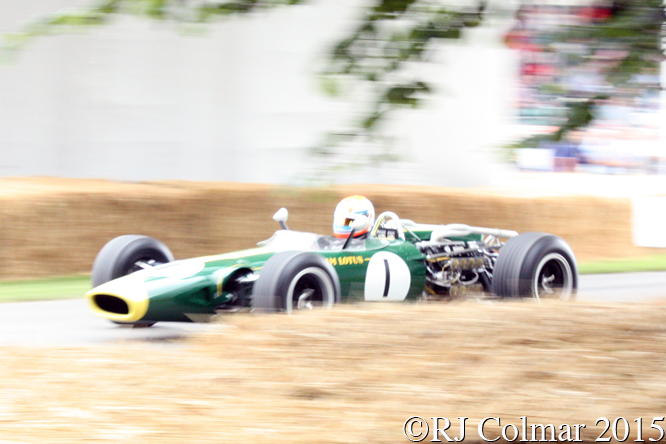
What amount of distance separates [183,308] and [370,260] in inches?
63.7

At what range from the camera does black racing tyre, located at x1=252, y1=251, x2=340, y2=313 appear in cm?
579

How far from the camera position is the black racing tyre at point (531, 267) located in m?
6.99

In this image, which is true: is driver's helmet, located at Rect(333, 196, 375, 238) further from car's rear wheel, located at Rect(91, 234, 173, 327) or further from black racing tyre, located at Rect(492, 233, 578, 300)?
car's rear wheel, located at Rect(91, 234, 173, 327)

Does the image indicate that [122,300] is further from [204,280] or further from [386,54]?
[386,54]

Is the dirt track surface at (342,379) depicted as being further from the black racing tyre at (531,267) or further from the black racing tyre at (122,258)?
the black racing tyre at (122,258)

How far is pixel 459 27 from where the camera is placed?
392 cm

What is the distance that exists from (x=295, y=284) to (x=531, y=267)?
2.22 metres

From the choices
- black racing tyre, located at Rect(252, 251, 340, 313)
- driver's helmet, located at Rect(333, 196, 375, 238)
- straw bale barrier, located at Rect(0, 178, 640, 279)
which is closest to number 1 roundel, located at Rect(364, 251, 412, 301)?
driver's helmet, located at Rect(333, 196, 375, 238)

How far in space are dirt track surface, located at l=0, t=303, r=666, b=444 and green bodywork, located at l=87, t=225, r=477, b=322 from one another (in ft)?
3.65

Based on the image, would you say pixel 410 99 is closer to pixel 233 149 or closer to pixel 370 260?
pixel 370 260

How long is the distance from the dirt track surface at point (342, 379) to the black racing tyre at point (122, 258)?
1.93 meters

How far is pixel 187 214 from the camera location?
1035cm

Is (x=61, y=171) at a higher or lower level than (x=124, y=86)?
lower

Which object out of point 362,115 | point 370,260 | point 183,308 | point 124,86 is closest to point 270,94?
point 124,86
